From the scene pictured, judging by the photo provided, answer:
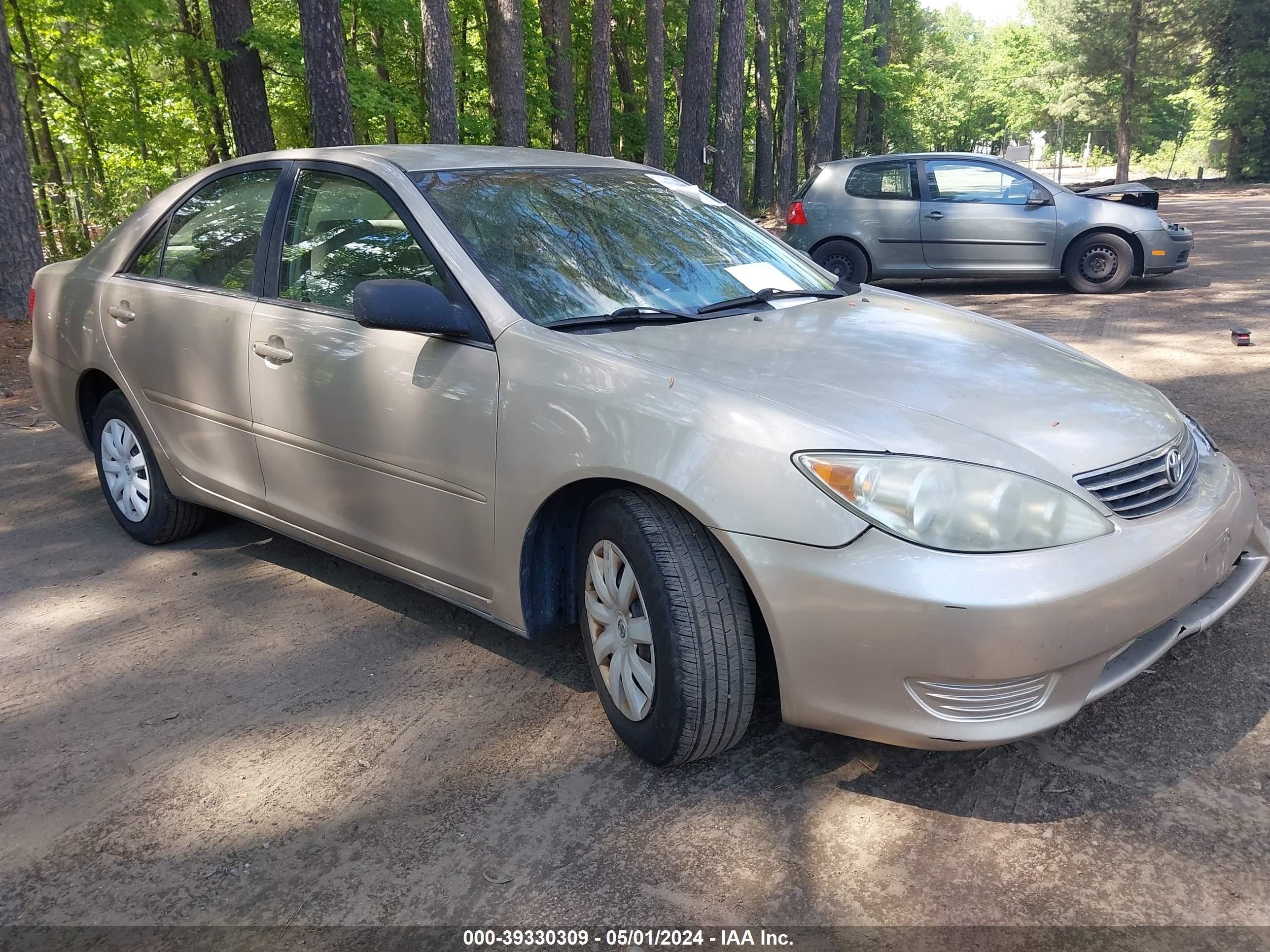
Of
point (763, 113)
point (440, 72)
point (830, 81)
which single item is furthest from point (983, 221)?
point (763, 113)

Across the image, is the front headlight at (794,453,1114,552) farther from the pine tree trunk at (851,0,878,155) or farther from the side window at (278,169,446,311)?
the pine tree trunk at (851,0,878,155)

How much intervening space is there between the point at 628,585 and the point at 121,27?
612 inches

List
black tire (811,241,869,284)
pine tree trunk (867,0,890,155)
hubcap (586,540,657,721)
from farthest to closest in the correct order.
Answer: pine tree trunk (867,0,890,155) → black tire (811,241,869,284) → hubcap (586,540,657,721)

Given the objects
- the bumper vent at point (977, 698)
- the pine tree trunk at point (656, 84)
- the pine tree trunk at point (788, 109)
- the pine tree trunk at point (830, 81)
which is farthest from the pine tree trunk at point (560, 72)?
the bumper vent at point (977, 698)

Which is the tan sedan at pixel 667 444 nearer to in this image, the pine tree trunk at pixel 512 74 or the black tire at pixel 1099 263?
the black tire at pixel 1099 263

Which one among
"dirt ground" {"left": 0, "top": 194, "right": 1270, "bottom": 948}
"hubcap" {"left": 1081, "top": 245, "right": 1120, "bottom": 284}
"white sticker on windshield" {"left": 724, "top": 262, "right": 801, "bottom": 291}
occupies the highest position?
"white sticker on windshield" {"left": 724, "top": 262, "right": 801, "bottom": 291}

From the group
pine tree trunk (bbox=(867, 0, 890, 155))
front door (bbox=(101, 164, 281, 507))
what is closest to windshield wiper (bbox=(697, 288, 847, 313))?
front door (bbox=(101, 164, 281, 507))

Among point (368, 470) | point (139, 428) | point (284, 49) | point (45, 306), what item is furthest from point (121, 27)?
point (368, 470)

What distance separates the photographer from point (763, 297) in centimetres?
366

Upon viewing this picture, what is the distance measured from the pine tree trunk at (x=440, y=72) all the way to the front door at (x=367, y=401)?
37.5ft

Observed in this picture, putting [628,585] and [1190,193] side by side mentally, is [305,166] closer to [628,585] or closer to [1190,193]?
[628,585]

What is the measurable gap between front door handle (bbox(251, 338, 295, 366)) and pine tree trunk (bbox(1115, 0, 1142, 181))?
1616 inches

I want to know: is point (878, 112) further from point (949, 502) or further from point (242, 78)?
point (949, 502)

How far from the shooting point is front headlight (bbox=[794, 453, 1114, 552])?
2.40 m
